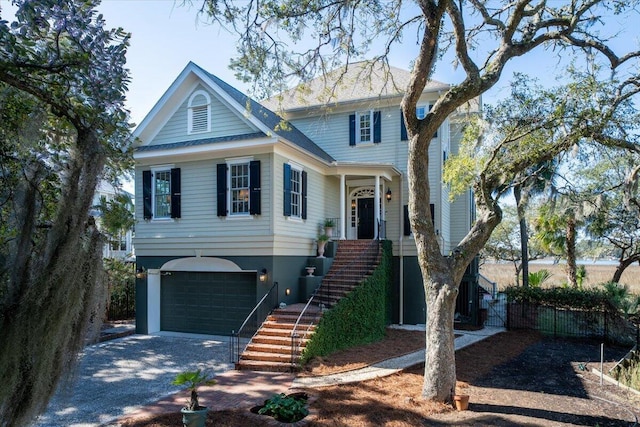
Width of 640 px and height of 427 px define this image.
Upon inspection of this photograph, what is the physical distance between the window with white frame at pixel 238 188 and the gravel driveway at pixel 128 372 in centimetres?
397

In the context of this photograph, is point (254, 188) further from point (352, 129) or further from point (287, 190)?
point (352, 129)

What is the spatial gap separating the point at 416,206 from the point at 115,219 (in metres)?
4.99

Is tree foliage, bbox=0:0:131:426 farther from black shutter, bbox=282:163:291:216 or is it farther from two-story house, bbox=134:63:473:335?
black shutter, bbox=282:163:291:216

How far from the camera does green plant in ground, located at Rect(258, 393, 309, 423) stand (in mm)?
6324

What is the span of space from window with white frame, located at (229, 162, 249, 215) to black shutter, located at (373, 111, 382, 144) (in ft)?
19.0

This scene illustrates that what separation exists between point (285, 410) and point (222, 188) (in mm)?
7691

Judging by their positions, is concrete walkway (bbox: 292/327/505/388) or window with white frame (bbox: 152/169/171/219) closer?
concrete walkway (bbox: 292/327/505/388)

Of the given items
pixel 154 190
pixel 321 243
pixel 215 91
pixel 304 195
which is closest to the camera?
pixel 215 91

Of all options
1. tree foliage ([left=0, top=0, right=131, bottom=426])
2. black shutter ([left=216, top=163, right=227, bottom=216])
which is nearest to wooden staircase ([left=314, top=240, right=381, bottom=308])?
black shutter ([left=216, top=163, right=227, bottom=216])

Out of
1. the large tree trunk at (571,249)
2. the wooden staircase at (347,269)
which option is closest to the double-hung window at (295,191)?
the wooden staircase at (347,269)

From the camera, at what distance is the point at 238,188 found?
12570mm

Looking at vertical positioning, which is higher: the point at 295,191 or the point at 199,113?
the point at 199,113

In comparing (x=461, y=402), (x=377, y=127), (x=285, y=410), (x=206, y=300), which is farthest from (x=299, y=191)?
(x=461, y=402)

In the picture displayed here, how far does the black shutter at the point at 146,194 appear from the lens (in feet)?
45.1
